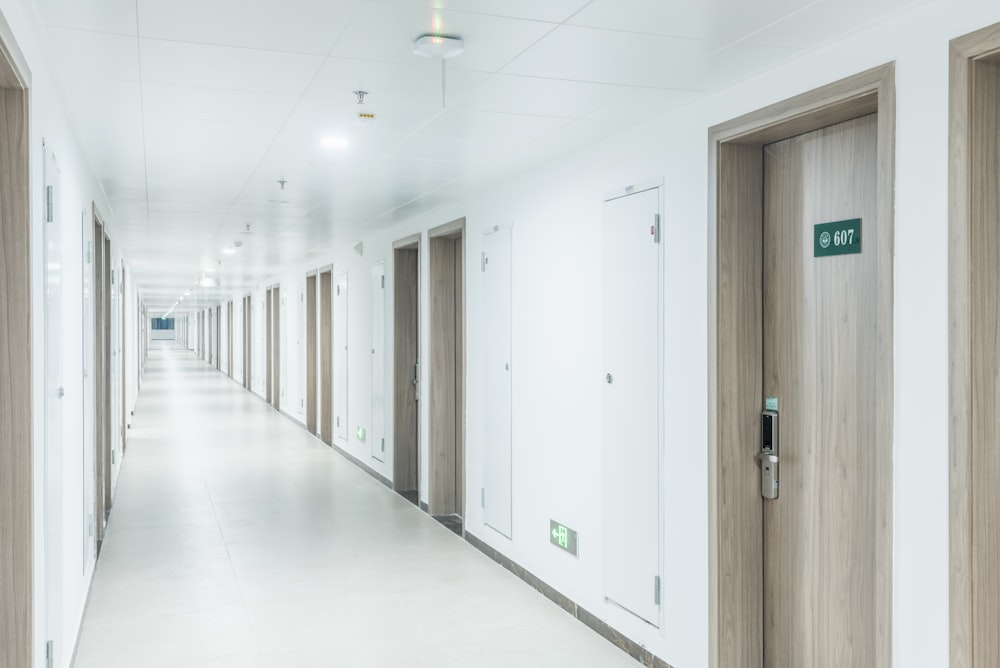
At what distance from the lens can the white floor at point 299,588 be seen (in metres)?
4.23

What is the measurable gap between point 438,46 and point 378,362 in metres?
6.20

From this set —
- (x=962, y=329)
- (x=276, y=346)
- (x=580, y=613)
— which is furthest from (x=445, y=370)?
(x=276, y=346)

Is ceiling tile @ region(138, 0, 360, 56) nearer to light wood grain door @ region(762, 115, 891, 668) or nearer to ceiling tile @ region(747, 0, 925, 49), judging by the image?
ceiling tile @ region(747, 0, 925, 49)

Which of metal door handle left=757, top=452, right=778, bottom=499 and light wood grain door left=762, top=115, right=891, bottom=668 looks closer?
light wood grain door left=762, top=115, right=891, bottom=668

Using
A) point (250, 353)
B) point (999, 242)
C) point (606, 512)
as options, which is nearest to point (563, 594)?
point (606, 512)

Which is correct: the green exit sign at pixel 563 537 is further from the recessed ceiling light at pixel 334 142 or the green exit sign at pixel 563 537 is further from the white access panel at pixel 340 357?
the white access panel at pixel 340 357

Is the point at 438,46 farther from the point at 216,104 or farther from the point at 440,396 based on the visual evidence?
the point at 440,396

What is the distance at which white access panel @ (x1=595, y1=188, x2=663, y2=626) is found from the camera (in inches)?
162

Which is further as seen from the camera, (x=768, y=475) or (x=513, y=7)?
(x=768, y=475)

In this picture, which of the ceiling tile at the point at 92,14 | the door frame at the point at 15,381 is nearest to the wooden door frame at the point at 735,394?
the ceiling tile at the point at 92,14

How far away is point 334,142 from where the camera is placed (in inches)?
182

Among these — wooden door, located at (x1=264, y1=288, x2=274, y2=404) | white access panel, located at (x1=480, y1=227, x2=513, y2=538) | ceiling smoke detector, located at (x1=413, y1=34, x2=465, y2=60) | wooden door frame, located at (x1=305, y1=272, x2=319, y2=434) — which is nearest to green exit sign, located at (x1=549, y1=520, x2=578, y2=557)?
white access panel, located at (x1=480, y1=227, x2=513, y2=538)

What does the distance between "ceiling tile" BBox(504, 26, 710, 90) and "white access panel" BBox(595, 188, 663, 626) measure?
76 centimetres

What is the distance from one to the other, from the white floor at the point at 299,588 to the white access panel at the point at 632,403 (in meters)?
0.43
